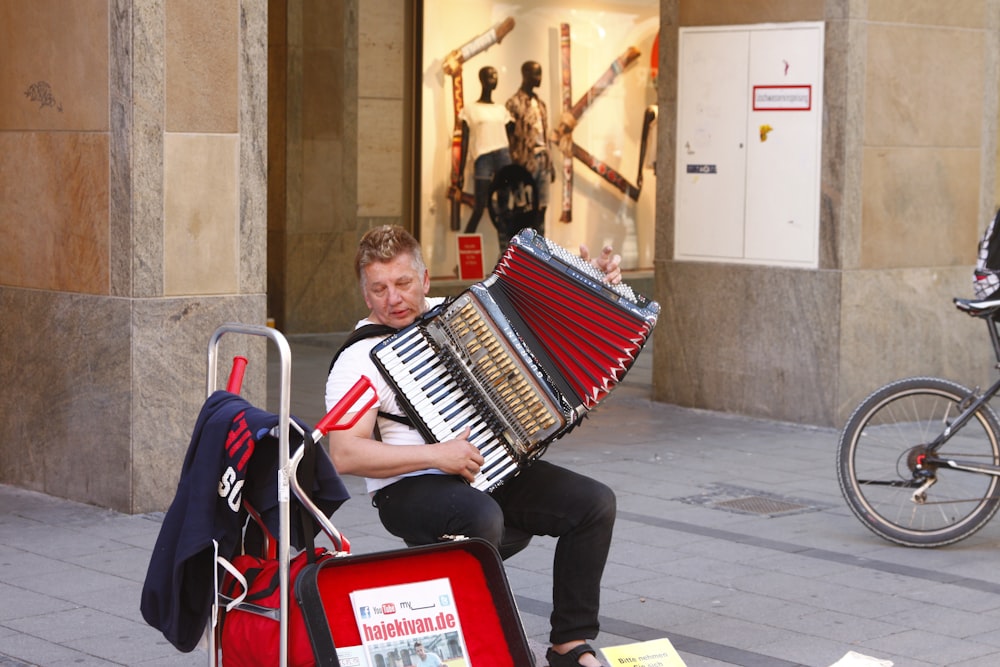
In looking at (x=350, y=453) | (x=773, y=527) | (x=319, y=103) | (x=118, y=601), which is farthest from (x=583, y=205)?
(x=350, y=453)

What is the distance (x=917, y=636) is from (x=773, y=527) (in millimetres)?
1743

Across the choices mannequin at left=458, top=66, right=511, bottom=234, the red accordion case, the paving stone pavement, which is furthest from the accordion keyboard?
mannequin at left=458, top=66, right=511, bottom=234

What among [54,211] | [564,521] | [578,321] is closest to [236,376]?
[578,321]

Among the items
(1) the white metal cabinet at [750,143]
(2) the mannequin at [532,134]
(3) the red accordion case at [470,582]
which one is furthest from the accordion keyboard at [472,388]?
(2) the mannequin at [532,134]

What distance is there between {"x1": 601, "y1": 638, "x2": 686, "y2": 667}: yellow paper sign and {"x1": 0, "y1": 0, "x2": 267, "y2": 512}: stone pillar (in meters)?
3.14

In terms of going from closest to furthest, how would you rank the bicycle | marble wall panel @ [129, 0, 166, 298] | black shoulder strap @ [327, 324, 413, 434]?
black shoulder strap @ [327, 324, 413, 434] → the bicycle → marble wall panel @ [129, 0, 166, 298]

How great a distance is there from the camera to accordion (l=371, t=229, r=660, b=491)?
15.0 ft

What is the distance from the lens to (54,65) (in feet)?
24.5

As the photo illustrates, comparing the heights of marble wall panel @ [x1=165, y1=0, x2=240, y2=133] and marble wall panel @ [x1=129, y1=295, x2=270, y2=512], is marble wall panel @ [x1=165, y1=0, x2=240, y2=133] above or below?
above

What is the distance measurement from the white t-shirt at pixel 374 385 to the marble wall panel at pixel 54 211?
2.88 meters

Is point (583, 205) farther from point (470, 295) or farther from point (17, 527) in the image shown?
point (470, 295)

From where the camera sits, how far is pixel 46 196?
Answer: 24.7 ft

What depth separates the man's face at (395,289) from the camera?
4703mm

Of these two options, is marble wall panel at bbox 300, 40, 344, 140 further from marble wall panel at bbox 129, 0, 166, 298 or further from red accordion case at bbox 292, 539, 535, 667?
red accordion case at bbox 292, 539, 535, 667
